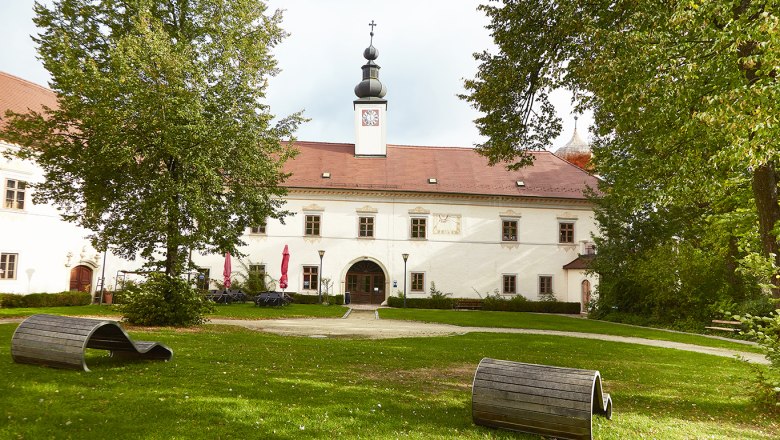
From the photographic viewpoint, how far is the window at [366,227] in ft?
112

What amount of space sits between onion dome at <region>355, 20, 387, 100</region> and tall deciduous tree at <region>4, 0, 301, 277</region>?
2243 cm

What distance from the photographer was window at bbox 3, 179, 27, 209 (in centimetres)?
2383

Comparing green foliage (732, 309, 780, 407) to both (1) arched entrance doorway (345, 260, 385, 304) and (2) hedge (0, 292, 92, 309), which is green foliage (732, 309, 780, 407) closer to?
(2) hedge (0, 292, 92, 309)

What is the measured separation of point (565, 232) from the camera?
115ft

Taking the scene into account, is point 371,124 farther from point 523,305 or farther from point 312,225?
point 523,305

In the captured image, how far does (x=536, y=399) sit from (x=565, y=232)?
104 feet

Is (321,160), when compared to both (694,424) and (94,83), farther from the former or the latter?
(694,424)

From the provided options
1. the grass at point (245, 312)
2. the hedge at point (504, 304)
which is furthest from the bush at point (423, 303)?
the grass at point (245, 312)

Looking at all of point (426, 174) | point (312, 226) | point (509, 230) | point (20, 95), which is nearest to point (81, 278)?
point (20, 95)

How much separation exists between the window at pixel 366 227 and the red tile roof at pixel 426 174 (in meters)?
2.12

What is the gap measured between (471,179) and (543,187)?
4991 millimetres

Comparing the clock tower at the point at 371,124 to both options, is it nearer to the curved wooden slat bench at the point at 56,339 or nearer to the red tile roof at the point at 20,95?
the red tile roof at the point at 20,95

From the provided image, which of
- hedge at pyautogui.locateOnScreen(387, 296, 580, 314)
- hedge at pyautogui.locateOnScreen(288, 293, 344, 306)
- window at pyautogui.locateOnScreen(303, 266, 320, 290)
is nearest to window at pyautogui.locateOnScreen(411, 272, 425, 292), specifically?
hedge at pyautogui.locateOnScreen(387, 296, 580, 314)

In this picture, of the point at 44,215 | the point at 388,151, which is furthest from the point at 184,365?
the point at 388,151
